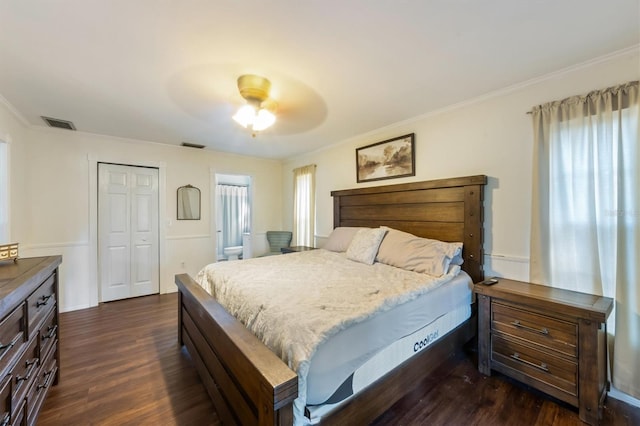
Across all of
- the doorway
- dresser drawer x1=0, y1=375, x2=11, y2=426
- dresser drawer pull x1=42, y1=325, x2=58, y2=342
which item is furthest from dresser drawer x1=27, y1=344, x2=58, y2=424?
the doorway

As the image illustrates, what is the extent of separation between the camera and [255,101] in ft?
7.02

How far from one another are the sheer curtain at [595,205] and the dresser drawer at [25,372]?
327cm

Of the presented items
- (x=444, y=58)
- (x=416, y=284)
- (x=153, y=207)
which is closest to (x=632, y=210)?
(x=416, y=284)

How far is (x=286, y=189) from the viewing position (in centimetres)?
516

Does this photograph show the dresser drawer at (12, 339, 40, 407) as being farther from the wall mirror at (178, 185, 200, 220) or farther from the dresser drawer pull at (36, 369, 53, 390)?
the wall mirror at (178, 185, 200, 220)

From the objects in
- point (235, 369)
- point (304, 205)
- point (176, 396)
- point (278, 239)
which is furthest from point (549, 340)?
point (278, 239)

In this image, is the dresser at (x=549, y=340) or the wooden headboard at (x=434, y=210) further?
the wooden headboard at (x=434, y=210)

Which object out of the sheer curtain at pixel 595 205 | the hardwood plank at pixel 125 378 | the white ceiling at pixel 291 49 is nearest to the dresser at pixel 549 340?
the sheer curtain at pixel 595 205

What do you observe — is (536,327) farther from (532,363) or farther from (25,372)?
(25,372)

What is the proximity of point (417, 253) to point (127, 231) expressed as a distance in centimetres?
402

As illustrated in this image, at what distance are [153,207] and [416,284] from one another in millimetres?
3950

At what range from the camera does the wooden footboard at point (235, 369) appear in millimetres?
973

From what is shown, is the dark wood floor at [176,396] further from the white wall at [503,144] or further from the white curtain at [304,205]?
the white curtain at [304,205]

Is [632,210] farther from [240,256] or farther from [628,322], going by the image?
[240,256]
